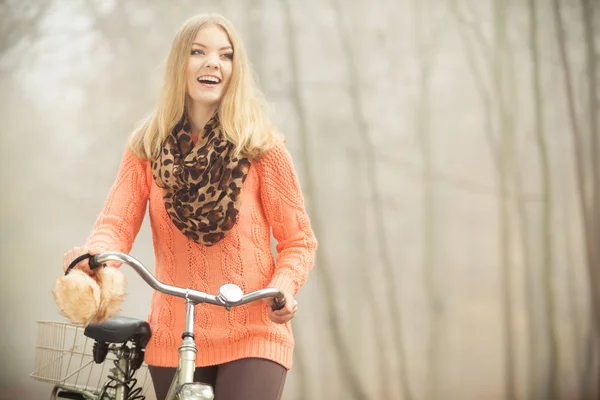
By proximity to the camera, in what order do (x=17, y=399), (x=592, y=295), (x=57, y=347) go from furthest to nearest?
(x=592, y=295) → (x=17, y=399) → (x=57, y=347)

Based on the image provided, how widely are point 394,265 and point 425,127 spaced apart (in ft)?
2.41

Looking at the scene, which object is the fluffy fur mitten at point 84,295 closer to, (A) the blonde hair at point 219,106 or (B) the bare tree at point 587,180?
(A) the blonde hair at point 219,106

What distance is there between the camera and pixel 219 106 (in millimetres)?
1817

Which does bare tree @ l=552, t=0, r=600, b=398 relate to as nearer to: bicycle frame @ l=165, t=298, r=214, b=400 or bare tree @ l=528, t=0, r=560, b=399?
bare tree @ l=528, t=0, r=560, b=399

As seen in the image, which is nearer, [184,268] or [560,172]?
[184,268]

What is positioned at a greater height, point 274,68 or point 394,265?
point 274,68

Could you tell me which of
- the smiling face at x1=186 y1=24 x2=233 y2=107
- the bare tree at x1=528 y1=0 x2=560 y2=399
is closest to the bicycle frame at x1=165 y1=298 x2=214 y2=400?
the smiling face at x1=186 y1=24 x2=233 y2=107

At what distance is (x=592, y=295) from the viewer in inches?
157

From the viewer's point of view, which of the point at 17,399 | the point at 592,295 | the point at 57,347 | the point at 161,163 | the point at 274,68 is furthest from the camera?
the point at 592,295

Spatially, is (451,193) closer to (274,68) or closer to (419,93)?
(419,93)

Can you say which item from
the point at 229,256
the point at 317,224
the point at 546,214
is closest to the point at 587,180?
the point at 546,214

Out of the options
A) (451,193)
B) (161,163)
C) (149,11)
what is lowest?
(161,163)

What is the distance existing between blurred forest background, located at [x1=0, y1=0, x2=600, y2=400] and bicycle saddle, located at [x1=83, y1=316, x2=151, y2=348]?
178cm

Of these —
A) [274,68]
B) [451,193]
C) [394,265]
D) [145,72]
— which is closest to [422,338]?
[394,265]
